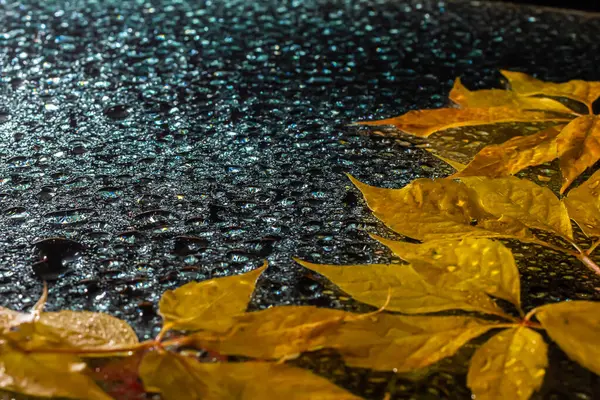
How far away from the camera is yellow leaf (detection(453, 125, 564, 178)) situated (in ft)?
1.45

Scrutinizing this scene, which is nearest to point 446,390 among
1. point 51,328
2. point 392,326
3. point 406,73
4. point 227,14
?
point 392,326

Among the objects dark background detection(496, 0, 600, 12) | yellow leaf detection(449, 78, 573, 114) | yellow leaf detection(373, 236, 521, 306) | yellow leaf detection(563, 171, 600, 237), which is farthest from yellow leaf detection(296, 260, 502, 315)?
dark background detection(496, 0, 600, 12)

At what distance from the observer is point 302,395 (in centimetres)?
27

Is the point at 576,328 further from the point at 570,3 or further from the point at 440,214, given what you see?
the point at 570,3

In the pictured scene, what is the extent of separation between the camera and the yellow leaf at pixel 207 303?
0.30 m

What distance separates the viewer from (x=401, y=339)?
292mm

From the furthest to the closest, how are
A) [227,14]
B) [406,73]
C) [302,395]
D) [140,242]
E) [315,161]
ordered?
[227,14] < [406,73] < [315,161] < [140,242] < [302,395]

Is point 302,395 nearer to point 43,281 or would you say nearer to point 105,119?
point 43,281

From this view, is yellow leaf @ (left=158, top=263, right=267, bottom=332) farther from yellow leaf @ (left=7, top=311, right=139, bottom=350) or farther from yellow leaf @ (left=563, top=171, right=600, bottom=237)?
yellow leaf @ (left=563, top=171, right=600, bottom=237)

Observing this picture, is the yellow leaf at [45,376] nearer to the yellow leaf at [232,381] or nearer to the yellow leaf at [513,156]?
the yellow leaf at [232,381]

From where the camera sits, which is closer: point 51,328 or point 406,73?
point 51,328

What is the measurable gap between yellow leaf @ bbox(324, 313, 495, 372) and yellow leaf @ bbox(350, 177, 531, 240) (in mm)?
73

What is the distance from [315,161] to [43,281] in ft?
0.68

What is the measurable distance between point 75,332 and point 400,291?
0.14 metres
